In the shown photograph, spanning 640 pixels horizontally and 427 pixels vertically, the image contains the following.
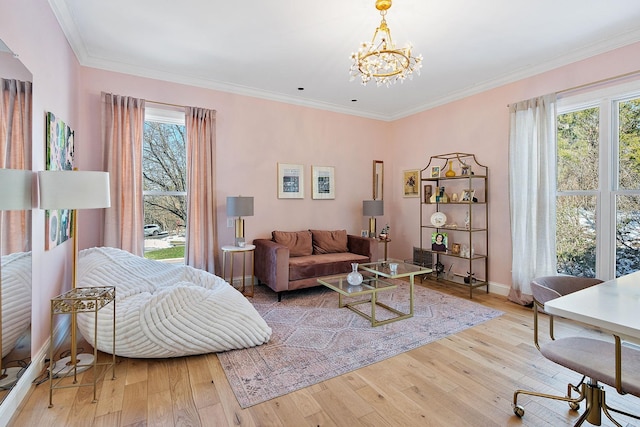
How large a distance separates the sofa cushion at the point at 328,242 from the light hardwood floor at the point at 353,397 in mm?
2346

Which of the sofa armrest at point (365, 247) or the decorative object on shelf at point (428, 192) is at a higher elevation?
the decorative object on shelf at point (428, 192)

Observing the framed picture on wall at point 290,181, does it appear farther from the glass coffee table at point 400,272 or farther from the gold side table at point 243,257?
the glass coffee table at point 400,272

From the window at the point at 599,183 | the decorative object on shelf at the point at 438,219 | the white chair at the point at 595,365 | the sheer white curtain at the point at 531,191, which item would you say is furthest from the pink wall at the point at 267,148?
the white chair at the point at 595,365

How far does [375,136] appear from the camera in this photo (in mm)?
5668

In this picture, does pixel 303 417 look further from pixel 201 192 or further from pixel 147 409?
pixel 201 192

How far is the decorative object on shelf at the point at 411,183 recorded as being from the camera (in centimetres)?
522

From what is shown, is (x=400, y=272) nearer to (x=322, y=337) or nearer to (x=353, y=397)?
(x=322, y=337)

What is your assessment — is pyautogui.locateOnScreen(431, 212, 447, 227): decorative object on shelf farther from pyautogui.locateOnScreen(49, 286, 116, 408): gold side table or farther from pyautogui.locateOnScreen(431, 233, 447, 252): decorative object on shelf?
pyautogui.locateOnScreen(49, 286, 116, 408): gold side table

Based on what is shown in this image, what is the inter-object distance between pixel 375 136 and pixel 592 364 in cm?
475

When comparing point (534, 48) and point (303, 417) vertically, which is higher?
point (534, 48)

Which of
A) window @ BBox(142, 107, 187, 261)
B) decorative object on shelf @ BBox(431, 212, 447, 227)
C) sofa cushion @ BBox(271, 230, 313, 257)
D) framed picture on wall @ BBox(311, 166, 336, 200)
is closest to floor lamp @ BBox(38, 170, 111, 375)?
window @ BBox(142, 107, 187, 261)

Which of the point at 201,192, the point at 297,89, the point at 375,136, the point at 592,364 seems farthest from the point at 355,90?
the point at 592,364

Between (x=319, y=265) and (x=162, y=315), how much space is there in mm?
2058

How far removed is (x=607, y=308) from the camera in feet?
4.16
